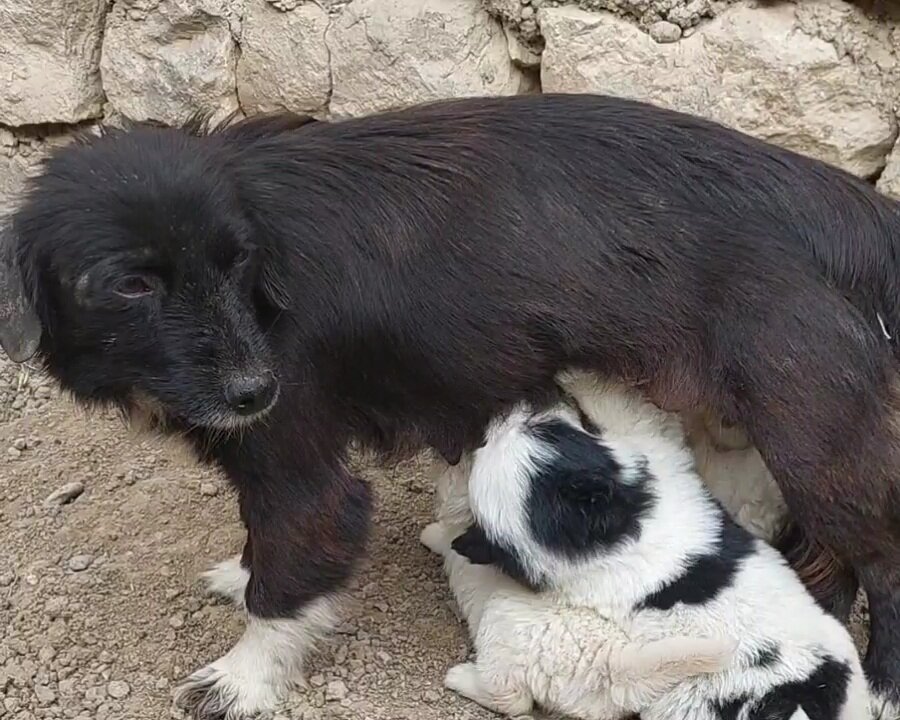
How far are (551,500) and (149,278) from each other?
1.12m

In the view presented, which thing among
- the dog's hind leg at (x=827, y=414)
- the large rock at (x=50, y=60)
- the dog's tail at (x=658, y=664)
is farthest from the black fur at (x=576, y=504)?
the large rock at (x=50, y=60)

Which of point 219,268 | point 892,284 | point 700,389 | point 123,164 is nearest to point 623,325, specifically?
point 700,389

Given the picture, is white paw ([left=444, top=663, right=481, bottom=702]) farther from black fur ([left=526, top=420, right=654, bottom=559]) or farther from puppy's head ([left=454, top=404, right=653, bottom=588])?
black fur ([left=526, top=420, right=654, bottom=559])

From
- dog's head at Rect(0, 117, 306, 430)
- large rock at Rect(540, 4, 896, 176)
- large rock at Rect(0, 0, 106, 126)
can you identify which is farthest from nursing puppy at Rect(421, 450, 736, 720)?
large rock at Rect(0, 0, 106, 126)

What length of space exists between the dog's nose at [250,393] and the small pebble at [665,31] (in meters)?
1.82

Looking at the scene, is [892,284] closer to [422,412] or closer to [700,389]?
[700,389]

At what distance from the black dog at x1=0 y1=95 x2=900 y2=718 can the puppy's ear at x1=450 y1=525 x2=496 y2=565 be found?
324mm

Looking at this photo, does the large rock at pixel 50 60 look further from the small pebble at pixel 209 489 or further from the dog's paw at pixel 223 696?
the dog's paw at pixel 223 696

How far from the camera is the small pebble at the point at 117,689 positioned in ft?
11.5

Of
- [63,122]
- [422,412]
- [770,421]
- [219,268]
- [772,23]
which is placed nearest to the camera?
[219,268]

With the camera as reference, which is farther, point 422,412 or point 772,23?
point 772,23

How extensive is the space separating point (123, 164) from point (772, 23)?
209 centimetres

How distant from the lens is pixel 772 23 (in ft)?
12.7

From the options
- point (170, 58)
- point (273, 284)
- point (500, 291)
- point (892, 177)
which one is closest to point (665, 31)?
point (892, 177)
